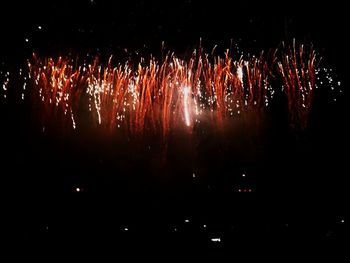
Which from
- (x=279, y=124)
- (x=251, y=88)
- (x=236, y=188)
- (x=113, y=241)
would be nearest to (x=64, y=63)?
(x=113, y=241)

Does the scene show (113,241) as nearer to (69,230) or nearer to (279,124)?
(69,230)

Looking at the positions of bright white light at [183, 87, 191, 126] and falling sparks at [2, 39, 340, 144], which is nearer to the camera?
falling sparks at [2, 39, 340, 144]

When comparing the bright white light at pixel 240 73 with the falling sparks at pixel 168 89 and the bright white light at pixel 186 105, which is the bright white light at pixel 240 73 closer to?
the falling sparks at pixel 168 89

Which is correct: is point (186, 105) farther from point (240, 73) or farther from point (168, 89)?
point (240, 73)

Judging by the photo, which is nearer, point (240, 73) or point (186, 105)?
point (240, 73)

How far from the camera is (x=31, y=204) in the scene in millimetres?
7094

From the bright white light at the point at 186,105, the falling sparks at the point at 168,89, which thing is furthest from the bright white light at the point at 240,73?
the bright white light at the point at 186,105

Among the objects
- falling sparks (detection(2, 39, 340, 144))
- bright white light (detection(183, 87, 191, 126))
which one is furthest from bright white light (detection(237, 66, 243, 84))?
bright white light (detection(183, 87, 191, 126))

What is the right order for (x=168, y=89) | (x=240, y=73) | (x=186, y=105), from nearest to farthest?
(x=240, y=73) → (x=168, y=89) → (x=186, y=105)

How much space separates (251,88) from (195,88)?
1.26 m

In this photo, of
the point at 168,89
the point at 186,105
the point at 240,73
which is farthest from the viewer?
the point at 186,105

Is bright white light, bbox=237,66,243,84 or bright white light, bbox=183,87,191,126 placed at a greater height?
bright white light, bbox=237,66,243,84

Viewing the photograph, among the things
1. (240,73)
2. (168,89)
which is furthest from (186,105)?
(240,73)

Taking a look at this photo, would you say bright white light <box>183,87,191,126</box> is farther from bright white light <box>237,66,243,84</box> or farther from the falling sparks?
bright white light <box>237,66,243,84</box>
